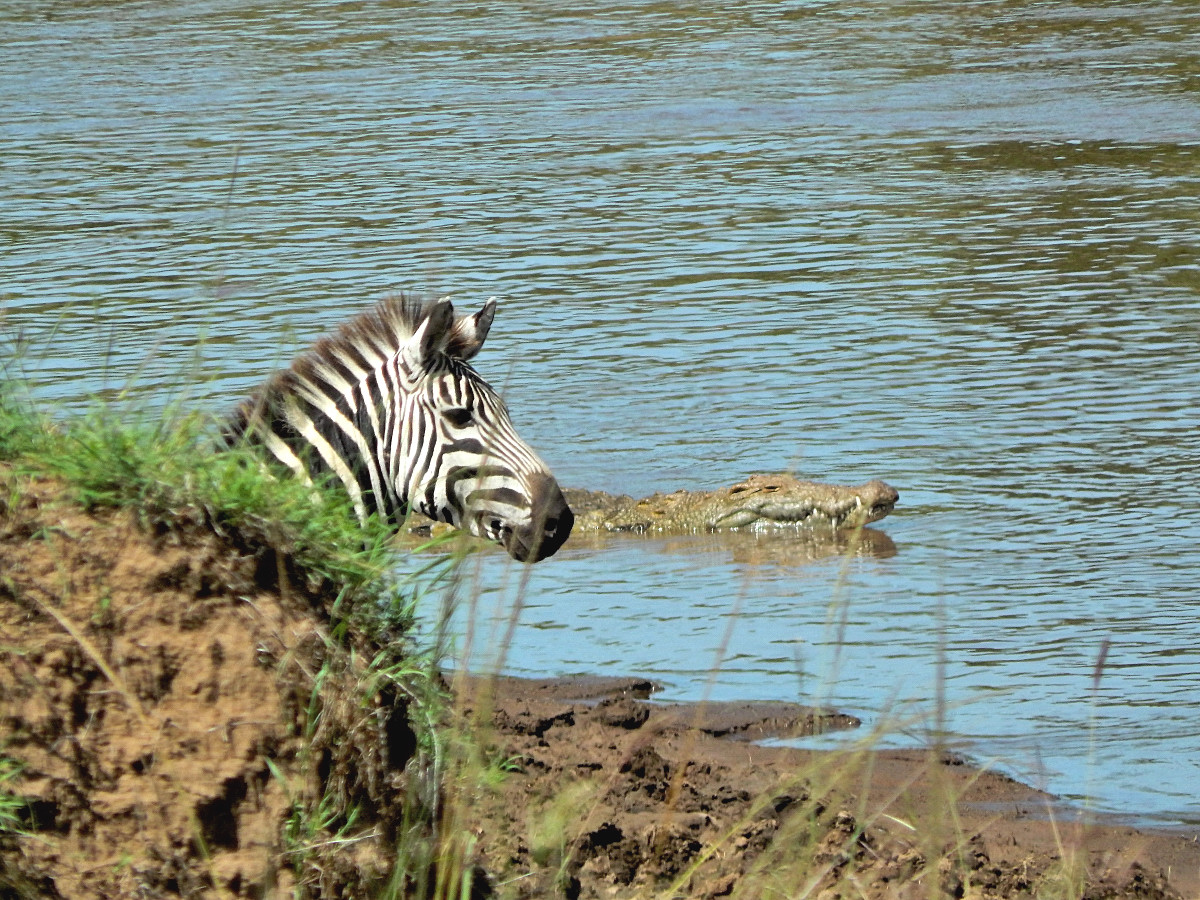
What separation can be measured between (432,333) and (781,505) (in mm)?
6103

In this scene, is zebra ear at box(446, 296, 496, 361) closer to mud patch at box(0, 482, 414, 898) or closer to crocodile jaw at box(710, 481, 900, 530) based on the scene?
mud patch at box(0, 482, 414, 898)

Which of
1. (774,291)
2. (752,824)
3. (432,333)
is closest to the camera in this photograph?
(432,333)

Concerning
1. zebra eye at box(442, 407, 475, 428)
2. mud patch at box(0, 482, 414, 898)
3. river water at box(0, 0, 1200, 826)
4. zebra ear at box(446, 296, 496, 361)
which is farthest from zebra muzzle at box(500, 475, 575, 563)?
mud patch at box(0, 482, 414, 898)

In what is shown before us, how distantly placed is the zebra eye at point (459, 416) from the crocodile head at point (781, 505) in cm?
574

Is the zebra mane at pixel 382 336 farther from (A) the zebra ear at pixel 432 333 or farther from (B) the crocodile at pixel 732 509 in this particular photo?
(B) the crocodile at pixel 732 509

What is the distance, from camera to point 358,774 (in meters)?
4.00

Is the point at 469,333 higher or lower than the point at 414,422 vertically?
higher

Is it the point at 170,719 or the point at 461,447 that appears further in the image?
the point at 461,447

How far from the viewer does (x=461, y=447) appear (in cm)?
567

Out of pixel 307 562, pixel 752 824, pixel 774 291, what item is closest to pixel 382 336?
pixel 307 562

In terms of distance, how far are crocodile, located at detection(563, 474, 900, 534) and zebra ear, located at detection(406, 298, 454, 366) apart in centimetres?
584

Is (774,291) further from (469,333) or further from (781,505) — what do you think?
(469,333)

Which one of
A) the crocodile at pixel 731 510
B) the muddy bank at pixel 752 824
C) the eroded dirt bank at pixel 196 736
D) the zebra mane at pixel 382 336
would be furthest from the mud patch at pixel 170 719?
the crocodile at pixel 731 510

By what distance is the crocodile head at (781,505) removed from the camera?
11.3 metres
